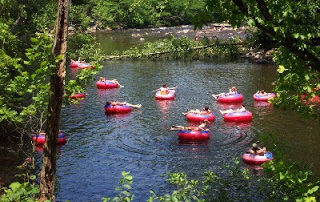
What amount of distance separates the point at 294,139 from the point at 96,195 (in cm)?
796

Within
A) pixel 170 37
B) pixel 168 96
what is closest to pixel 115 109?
pixel 168 96

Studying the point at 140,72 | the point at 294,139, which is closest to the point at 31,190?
the point at 294,139

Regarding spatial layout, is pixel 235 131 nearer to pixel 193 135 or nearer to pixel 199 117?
A: pixel 199 117

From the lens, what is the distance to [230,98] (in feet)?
73.4

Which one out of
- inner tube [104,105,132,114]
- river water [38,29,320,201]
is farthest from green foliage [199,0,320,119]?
inner tube [104,105,132,114]

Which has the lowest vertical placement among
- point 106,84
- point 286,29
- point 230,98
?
point 230,98

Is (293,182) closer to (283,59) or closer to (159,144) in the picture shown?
(283,59)

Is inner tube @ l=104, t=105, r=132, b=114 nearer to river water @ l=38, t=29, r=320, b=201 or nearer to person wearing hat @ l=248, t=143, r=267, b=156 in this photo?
river water @ l=38, t=29, r=320, b=201

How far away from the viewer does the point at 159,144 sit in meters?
16.8

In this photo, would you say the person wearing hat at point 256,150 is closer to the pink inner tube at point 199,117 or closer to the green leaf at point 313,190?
the pink inner tube at point 199,117

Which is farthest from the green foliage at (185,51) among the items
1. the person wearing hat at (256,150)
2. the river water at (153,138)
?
the person wearing hat at (256,150)

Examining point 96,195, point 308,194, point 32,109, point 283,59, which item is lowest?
point 96,195

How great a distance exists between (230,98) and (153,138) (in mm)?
6260

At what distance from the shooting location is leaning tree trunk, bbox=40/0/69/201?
6.88 m
